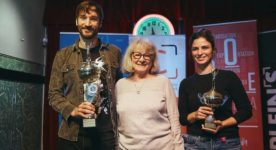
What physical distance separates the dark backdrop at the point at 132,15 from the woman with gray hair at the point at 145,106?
8.10ft

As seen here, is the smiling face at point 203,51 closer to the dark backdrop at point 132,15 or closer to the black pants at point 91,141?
the black pants at point 91,141

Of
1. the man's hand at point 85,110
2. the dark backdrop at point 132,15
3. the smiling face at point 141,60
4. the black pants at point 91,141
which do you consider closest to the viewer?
the man's hand at point 85,110

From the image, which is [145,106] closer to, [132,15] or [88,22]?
[88,22]

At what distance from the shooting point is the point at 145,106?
1491mm

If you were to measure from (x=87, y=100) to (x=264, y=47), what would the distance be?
109 inches

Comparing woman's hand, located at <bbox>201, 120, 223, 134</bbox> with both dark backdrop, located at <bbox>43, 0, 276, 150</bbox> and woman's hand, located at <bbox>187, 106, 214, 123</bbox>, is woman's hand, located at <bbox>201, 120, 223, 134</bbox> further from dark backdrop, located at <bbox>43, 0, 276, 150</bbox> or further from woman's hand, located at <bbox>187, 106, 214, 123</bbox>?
dark backdrop, located at <bbox>43, 0, 276, 150</bbox>

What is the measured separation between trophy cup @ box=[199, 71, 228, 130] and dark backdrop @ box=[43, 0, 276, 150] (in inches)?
97.3

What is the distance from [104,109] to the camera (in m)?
1.47

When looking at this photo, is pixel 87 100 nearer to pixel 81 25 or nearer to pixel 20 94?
pixel 81 25

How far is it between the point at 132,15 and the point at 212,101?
9.18ft

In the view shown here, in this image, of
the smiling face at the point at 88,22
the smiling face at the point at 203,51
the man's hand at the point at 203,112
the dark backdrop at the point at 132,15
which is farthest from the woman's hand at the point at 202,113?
the dark backdrop at the point at 132,15

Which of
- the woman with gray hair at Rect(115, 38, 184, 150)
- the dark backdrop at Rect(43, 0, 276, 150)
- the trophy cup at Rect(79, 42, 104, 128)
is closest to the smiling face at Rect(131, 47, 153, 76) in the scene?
the woman with gray hair at Rect(115, 38, 184, 150)

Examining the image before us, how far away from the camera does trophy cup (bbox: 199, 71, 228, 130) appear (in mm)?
1479

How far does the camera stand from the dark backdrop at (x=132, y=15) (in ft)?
13.1
